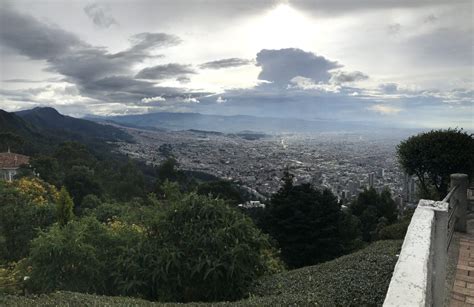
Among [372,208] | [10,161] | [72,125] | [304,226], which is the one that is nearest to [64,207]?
[304,226]

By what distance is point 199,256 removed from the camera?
18.7ft

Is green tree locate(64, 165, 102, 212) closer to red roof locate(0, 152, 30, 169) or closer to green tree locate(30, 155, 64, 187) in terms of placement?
green tree locate(30, 155, 64, 187)

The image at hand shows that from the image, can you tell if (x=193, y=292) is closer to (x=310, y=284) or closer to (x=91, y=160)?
(x=310, y=284)

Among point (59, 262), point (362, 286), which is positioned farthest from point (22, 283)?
point (362, 286)

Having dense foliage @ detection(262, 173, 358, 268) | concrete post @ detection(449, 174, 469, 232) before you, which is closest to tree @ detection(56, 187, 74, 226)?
dense foliage @ detection(262, 173, 358, 268)

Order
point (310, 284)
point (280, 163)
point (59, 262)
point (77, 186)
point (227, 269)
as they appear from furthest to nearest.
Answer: point (280, 163)
point (77, 186)
point (59, 262)
point (227, 269)
point (310, 284)

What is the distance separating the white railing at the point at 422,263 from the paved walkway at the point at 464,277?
0.70 meters

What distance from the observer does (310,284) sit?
503cm

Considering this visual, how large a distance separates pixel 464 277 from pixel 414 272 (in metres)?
3.00

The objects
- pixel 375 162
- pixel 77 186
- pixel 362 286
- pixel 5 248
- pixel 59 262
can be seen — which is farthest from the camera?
pixel 375 162

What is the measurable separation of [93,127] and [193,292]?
133 meters

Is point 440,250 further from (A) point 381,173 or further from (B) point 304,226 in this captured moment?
(A) point 381,173

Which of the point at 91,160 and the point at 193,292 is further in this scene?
the point at 91,160

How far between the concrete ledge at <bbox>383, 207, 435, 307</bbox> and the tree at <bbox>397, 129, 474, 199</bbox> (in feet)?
21.6
